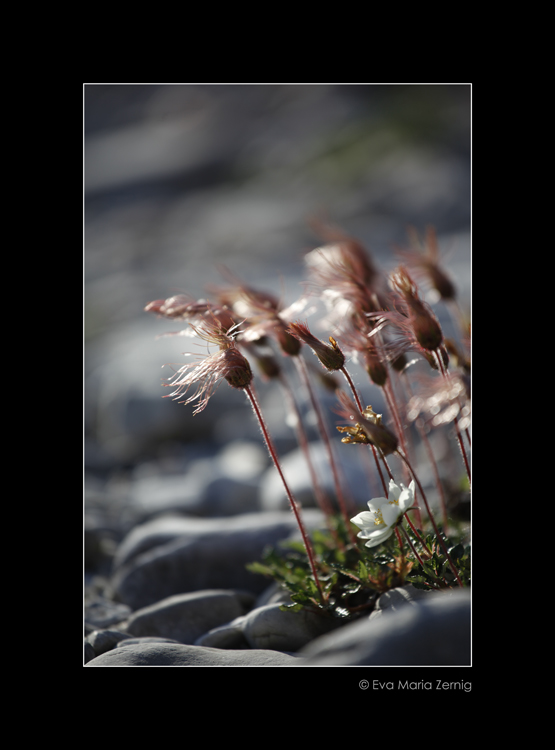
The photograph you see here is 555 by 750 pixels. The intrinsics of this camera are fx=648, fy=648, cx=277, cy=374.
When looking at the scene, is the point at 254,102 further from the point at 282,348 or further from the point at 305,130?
the point at 282,348

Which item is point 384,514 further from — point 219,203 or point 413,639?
point 219,203

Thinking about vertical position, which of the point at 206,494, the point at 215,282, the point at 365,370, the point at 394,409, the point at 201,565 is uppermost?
the point at 215,282

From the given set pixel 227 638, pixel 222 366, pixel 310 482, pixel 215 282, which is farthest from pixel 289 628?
pixel 215 282

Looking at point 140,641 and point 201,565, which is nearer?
point 140,641

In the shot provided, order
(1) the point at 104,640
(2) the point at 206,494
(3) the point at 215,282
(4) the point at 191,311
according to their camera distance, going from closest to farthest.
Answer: (4) the point at 191,311 → (1) the point at 104,640 → (2) the point at 206,494 → (3) the point at 215,282

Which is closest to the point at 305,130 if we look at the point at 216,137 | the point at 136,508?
the point at 216,137
